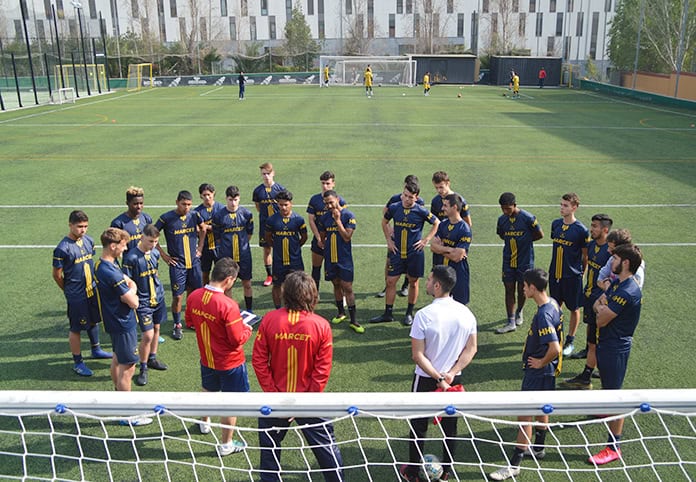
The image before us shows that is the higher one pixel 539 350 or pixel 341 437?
pixel 539 350

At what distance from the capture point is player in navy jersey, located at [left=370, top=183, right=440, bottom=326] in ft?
27.2

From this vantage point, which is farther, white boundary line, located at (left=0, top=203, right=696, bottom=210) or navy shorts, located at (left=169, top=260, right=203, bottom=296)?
white boundary line, located at (left=0, top=203, right=696, bottom=210)

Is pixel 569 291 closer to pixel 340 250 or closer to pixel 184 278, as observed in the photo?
pixel 340 250

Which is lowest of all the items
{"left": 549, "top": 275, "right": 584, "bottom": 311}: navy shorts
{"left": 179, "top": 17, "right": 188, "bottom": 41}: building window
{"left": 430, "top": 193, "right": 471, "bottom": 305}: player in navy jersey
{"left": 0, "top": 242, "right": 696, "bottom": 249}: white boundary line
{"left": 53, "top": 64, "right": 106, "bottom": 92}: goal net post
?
{"left": 0, "top": 242, "right": 696, "bottom": 249}: white boundary line

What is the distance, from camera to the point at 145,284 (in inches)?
273

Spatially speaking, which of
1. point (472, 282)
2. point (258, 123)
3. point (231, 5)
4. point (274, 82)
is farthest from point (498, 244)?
point (231, 5)

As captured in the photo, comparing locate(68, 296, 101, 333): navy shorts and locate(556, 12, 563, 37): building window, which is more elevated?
locate(556, 12, 563, 37): building window

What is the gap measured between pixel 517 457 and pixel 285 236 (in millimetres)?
4190

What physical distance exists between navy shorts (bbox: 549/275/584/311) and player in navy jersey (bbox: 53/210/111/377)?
572cm

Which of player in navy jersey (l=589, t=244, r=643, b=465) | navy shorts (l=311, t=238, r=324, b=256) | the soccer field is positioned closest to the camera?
player in navy jersey (l=589, t=244, r=643, b=465)

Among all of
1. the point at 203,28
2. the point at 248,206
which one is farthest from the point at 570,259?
the point at 203,28

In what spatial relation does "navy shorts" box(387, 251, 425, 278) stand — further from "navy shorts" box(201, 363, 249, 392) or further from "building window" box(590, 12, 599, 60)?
"building window" box(590, 12, 599, 60)

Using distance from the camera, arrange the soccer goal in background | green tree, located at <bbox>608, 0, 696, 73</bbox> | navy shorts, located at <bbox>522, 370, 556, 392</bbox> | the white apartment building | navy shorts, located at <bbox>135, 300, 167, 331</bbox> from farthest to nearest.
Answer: the white apartment building
green tree, located at <bbox>608, 0, 696, 73</bbox>
navy shorts, located at <bbox>135, 300, 167, 331</bbox>
navy shorts, located at <bbox>522, 370, 556, 392</bbox>
the soccer goal in background

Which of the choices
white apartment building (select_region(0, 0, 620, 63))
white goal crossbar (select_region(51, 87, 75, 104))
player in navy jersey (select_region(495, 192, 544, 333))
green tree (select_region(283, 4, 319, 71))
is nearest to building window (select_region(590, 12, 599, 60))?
white apartment building (select_region(0, 0, 620, 63))
